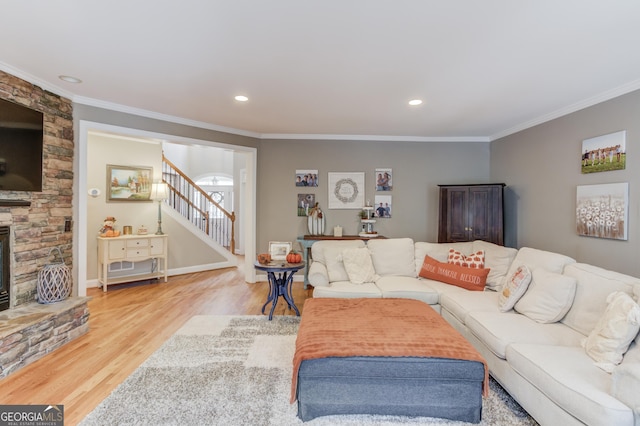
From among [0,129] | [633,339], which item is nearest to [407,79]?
[633,339]

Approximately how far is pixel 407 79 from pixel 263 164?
310 cm

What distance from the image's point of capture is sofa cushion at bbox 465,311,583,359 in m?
2.16

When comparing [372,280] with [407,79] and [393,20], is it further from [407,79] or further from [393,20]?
Result: [393,20]

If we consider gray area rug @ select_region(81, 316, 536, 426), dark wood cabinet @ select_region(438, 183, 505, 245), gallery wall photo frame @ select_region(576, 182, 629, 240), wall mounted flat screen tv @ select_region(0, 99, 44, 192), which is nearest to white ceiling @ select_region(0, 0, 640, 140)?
wall mounted flat screen tv @ select_region(0, 99, 44, 192)

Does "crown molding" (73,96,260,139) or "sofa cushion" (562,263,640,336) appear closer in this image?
"sofa cushion" (562,263,640,336)

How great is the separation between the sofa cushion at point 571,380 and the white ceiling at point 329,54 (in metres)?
2.12

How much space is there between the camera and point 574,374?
1700 mm

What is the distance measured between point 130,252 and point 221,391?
3.78 m

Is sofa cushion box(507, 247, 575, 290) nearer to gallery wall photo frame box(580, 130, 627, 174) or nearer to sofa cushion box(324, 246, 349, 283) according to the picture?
gallery wall photo frame box(580, 130, 627, 174)

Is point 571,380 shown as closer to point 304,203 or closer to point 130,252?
point 304,203

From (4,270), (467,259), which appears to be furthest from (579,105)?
(4,270)

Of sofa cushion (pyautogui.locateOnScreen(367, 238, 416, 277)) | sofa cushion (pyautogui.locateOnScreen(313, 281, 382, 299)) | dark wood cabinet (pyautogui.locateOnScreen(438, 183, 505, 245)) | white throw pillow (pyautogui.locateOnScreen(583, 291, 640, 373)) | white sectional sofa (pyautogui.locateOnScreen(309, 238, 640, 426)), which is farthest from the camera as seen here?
dark wood cabinet (pyautogui.locateOnScreen(438, 183, 505, 245))

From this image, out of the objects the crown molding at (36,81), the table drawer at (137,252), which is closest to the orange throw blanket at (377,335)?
the crown molding at (36,81)

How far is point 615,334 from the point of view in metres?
1.81
